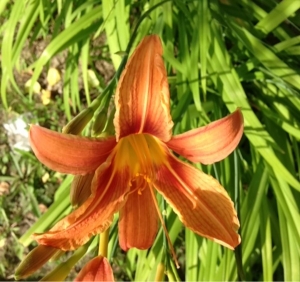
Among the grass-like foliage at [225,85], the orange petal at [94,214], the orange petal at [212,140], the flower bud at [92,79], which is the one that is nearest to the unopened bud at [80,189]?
the orange petal at [94,214]

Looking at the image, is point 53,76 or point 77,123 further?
point 53,76

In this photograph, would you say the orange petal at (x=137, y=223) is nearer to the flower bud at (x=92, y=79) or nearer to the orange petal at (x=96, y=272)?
the orange petal at (x=96, y=272)

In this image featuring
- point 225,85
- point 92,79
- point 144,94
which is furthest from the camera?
point 92,79

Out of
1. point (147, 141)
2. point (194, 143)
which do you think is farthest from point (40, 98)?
point (194, 143)

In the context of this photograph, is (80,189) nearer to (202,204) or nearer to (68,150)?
(68,150)

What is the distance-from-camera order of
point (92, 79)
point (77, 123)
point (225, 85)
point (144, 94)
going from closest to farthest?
point (144, 94) < point (77, 123) < point (225, 85) < point (92, 79)

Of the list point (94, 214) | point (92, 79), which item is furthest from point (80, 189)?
point (92, 79)

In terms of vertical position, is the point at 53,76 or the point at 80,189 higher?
the point at 53,76
